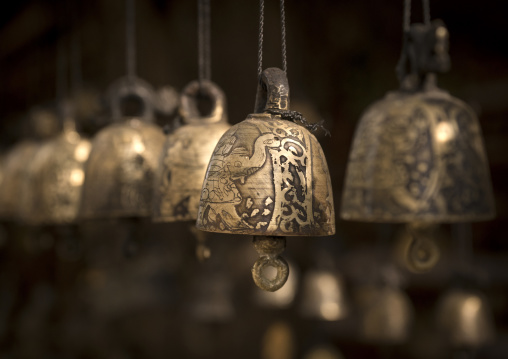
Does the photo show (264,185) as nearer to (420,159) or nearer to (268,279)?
(268,279)

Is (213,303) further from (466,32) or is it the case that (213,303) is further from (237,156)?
(237,156)

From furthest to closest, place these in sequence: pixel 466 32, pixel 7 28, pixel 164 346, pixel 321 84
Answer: pixel 7 28 < pixel 164 346 < pixel 321 84 < pixel 466 32

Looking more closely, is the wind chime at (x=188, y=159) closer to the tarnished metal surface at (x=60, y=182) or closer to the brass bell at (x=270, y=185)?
the brass bell at (x=270, y=185)

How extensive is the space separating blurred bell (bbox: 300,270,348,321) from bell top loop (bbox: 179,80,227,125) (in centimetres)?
173

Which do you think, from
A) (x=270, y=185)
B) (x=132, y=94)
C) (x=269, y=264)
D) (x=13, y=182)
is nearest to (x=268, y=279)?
(x=269, y=264)

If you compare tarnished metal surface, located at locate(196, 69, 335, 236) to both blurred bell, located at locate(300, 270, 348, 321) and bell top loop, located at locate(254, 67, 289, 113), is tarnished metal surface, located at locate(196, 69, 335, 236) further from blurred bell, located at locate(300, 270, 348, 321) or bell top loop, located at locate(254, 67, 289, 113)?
blurred bell, located at locate(300, 270, 348, 321)

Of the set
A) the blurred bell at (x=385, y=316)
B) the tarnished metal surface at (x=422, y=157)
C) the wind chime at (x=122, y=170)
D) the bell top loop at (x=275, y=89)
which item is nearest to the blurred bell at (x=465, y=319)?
the blurred bell at (x=385, y=316)

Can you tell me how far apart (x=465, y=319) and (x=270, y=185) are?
1.70 metres

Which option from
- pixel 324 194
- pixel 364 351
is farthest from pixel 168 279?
pixel 324 194

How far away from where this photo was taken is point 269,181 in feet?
4.35

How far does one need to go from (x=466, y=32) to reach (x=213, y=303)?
6.56 feet

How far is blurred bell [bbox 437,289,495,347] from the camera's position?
266 cm

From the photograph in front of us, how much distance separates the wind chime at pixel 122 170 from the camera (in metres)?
1.97

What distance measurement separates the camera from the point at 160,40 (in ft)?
15.7
